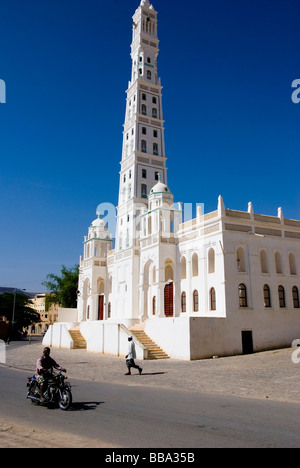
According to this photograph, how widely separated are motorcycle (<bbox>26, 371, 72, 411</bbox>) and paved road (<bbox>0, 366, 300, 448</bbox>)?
0.21m

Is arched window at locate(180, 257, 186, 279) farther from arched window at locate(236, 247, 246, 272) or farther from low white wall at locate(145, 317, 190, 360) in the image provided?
low white wall at locate(145, 317, 190, 360)

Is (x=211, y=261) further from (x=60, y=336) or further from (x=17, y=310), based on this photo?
(x=17, y=310)

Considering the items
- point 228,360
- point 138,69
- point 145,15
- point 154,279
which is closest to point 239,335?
point 228,360

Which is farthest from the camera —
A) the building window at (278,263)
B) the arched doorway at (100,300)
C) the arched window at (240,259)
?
the arched doorway at (100,300)

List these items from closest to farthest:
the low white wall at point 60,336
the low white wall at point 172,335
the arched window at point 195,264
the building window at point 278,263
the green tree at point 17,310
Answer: the low white wall at point 172,335 < the building window at point 278,263 < the arched window at point 195,264 < the low white wall at point 60,336 < the green tree at point 17,310

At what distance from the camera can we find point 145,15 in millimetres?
47281

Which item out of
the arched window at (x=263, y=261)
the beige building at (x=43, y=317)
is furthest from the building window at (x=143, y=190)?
the beige building at (x=43, y=317)

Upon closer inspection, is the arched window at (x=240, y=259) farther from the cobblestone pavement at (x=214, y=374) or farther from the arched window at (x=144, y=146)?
the arched window at (x=144, y=146)

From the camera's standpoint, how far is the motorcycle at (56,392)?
29.0 ft

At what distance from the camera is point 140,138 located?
131ft

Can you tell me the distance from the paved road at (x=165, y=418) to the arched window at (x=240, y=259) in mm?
14500

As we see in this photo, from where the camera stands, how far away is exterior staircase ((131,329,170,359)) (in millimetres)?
22469
